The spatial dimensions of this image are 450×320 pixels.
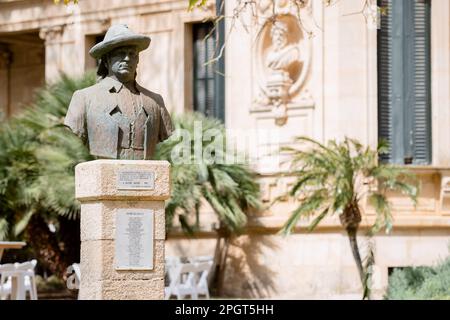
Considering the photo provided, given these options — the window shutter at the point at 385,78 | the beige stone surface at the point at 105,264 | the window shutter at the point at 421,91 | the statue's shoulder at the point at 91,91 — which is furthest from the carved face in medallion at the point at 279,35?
the beige stone surface at the point at 105,264

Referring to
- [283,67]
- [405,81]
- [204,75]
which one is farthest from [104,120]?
[204,75]

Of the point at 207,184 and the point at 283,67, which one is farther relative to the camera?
the point at 283,67

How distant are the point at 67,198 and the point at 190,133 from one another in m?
2.17

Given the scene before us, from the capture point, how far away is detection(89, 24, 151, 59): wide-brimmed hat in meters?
13.4

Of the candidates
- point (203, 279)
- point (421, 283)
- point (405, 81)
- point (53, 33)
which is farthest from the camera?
point (53, 33)

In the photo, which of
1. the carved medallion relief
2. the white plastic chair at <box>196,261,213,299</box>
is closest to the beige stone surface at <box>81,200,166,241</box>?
the white plastic chair at <box>196,261,213,299</box>

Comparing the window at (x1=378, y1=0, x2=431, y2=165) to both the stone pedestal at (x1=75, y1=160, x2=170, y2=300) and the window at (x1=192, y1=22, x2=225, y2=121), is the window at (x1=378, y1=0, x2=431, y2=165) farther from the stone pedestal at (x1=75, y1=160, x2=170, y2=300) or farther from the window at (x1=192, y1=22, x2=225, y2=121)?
the stone pedestal at (x1=75, y1=160, x2=170, y2=300)

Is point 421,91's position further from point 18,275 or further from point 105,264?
point 105,264

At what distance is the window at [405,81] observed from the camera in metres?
22.0

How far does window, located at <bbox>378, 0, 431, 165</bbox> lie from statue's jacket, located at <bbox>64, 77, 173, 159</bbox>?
8.81 metres

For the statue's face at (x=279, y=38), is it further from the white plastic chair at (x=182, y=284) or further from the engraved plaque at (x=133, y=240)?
the engraved plaque at (x=133, y=240)

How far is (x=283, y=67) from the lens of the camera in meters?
22.3

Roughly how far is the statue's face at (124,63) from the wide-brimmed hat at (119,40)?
8 cm

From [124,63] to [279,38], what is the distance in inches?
355
